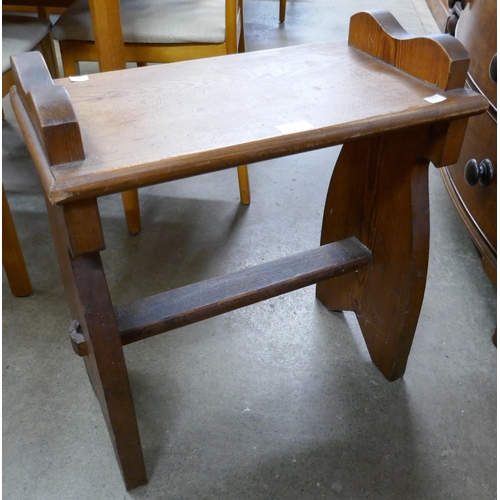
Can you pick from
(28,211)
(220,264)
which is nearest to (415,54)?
(220,264)

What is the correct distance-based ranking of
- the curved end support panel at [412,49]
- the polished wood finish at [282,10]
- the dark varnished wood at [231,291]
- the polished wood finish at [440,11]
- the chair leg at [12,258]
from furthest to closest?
the polished wood finish at [282,10]
the polished wood finish at [440,11]
the chair leg at [12,258]
the dark varnished wood at [231,291]
the curved end support panel at [412,49]

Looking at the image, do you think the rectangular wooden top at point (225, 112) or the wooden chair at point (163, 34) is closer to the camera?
the rectangular wooden top at point (225, 112)

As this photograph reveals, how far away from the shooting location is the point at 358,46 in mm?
984

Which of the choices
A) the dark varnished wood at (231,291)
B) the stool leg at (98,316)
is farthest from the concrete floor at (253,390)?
the dark varnished wood at (231,291)

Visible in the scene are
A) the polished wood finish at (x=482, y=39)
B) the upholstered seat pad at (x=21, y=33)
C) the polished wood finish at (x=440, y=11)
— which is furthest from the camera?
the polished wood finish at (x=440, y=11)

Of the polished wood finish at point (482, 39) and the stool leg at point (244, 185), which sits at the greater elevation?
the polished wood finish at point (482, 39)

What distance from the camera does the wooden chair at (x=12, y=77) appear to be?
127cm

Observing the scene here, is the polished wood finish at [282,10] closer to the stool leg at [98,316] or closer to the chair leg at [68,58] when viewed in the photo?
the chair leg at [68,58]

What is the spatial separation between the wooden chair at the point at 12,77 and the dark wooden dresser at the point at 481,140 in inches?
43.3

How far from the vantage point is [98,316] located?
757 mm

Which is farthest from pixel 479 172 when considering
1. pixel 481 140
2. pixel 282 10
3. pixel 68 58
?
pixel 282 10

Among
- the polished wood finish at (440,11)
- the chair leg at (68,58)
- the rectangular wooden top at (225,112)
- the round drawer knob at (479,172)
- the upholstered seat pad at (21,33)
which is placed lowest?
the polished wood finish at (440,11)

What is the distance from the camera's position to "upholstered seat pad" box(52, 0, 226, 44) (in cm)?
138

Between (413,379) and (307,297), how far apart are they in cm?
34
